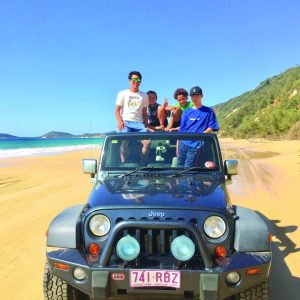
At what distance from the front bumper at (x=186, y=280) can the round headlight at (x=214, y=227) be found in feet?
0.71

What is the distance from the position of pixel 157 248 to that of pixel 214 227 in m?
0.51

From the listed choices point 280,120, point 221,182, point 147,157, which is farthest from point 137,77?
point 280,120

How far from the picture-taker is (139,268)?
3.10m

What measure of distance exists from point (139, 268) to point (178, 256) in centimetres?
32

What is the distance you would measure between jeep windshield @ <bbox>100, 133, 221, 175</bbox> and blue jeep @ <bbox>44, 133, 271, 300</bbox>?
2.59ft

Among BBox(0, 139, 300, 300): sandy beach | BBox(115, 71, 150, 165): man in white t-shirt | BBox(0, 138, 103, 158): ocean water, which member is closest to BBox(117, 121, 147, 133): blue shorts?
BBox(115, 71, 150, 165): man in white t-shirt

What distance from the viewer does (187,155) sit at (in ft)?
15.8

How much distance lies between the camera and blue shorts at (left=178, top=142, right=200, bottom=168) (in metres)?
4.70

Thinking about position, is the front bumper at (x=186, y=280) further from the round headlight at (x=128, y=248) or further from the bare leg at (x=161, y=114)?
the bare leg at (x=161, y=114)

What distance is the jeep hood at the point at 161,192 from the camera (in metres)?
3.41

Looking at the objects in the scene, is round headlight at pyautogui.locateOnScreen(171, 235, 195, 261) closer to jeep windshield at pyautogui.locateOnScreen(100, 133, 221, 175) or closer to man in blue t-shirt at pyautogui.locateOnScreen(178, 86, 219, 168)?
jeep windshield at pyautogui.locateOnScreen(100, 133, 221, 175)

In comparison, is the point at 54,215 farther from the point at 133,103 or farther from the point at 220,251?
the point at 220,251

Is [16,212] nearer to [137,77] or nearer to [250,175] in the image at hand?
[137,77]

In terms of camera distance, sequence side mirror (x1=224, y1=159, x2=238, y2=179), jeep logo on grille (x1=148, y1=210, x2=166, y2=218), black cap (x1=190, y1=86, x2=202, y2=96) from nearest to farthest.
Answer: jeep logo on grille (x1=148, y1=210, x2=166, y2=218) < side mirror (x1=224, y1=159, x2=238, y2=179) < black cap (x1=190, y1=86, x2=202, y2=96)
